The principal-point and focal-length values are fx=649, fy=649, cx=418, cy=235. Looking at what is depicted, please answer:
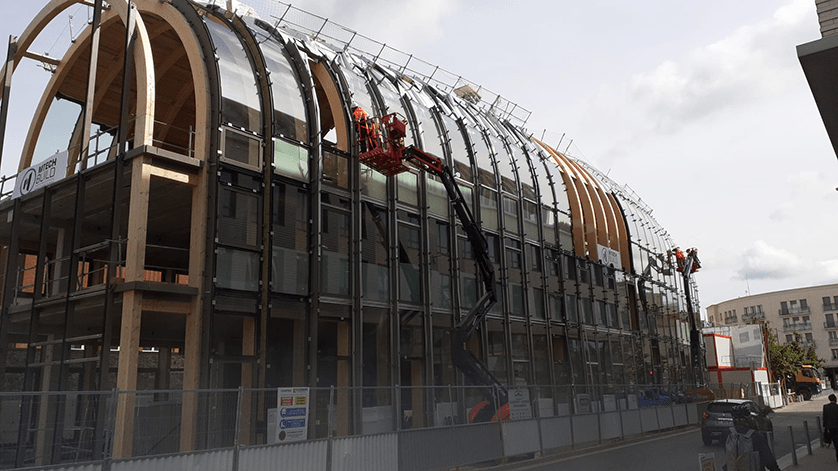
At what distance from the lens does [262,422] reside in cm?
1498

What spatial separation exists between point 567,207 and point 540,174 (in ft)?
8.48

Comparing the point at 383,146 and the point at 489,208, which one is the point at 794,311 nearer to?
the point at 489,208

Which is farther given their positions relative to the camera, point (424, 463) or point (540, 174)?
point (540, 174)

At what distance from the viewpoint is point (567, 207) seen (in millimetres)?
30656

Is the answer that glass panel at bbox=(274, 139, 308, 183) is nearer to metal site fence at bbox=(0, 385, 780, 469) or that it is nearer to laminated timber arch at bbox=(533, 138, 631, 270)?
metal site fence at bbox=(0, 385, 780, 469)

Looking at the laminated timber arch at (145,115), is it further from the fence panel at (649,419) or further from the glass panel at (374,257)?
the fence panel at (649,419)

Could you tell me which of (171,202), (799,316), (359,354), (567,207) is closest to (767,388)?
(567,207)

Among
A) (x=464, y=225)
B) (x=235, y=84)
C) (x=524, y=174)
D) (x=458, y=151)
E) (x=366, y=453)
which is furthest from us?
(x=524, y=174)

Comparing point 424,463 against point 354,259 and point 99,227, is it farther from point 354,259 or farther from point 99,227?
point 99,227

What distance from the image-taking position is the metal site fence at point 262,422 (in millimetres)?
11625

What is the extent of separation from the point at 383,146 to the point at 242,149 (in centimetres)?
391

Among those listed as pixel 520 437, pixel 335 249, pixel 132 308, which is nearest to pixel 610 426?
pixel 520 437

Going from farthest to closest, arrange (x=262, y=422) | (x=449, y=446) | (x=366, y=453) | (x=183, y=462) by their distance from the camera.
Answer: (x=449, y=446), (x=262, y=422), (x=366, y=453), (x=183, y=462)

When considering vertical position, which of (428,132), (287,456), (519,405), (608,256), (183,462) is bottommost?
(287,456)
